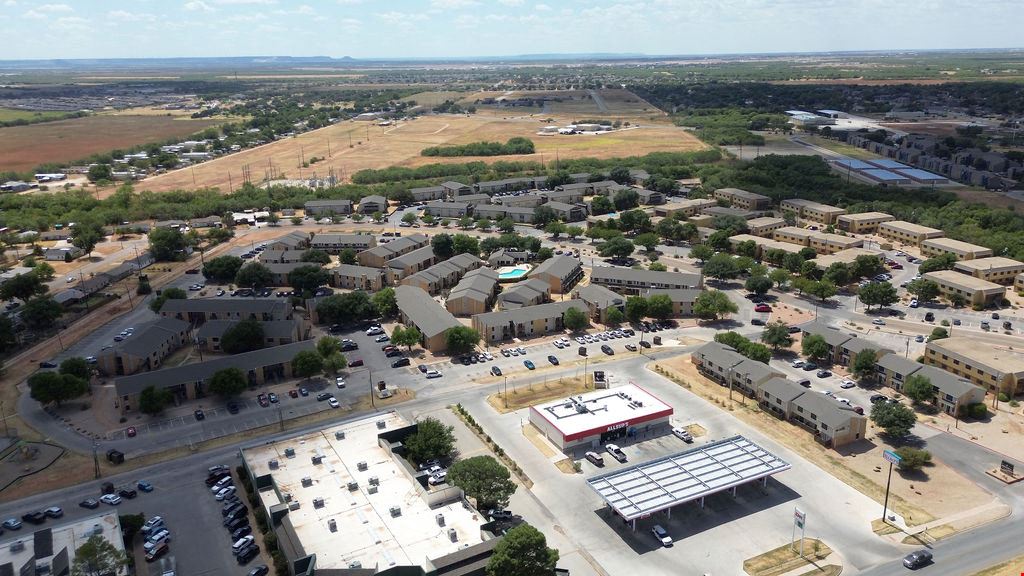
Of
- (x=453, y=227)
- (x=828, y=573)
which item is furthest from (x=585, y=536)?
(x=453, y=227)

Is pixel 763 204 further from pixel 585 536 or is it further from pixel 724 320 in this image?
pixel 585 536

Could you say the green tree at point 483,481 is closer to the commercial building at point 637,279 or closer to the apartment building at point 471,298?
the apartment building at point 471,298

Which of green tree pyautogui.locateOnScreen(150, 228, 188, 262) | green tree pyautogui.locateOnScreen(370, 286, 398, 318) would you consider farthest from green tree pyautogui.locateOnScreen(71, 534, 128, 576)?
green tree pyautogui.locateOnScreen(150, 228, 188, 262)

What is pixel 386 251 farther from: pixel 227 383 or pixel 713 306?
pixel 713 306

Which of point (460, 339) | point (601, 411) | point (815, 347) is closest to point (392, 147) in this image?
point (460, 339)

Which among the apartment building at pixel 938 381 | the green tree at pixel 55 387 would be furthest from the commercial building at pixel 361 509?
the apartment building at pixel 938 381
